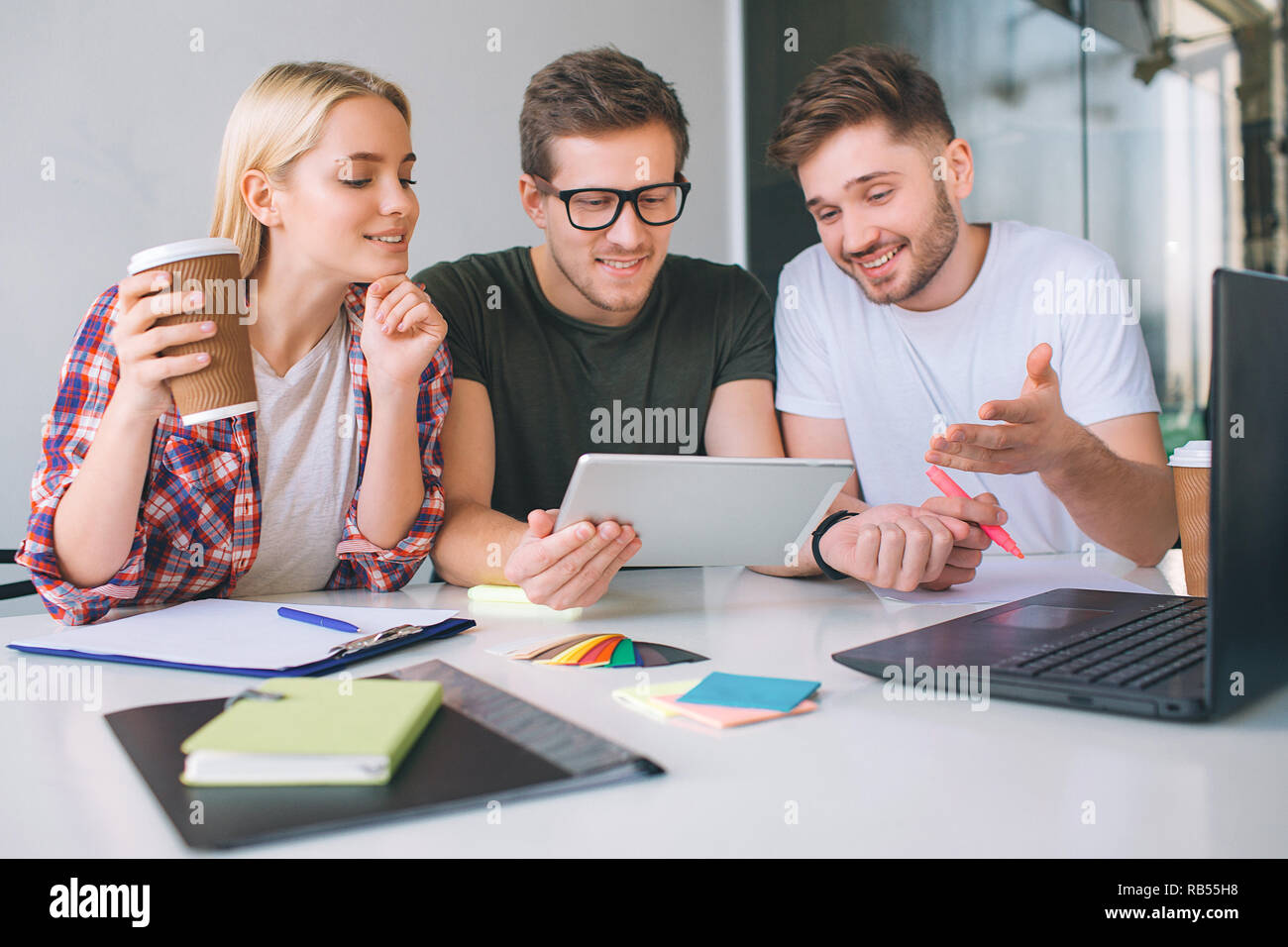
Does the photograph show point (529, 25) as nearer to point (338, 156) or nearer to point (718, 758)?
point (338, 156)

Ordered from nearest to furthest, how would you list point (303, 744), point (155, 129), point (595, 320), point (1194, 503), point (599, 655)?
point (303, 744) → point (599, 655) → point (1194, 503) → point (595, 320) → point (155, 129)

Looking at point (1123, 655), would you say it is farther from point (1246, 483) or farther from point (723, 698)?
point (723, 698)

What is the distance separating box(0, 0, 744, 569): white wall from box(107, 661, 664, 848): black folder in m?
1.67

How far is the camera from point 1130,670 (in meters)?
0.75

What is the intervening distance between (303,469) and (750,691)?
95cm

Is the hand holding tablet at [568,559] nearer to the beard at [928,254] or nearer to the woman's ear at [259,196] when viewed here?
the woman's ear at [259,196]

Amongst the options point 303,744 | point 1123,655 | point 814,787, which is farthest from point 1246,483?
point 303,744

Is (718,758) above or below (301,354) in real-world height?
below

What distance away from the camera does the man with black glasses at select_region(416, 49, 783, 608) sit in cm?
174

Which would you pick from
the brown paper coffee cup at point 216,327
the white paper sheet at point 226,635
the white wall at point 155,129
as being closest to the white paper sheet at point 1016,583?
the white paper sheet at point 226,635

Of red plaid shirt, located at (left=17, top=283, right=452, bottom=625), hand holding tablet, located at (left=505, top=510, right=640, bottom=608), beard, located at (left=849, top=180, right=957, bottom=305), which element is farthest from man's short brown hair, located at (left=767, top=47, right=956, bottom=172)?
hand holding tablet, located at (left=505, top=510, right=640, bottom=608)

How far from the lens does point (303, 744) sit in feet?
1.90

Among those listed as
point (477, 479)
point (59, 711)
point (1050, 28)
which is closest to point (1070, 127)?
point (1050, 28)
